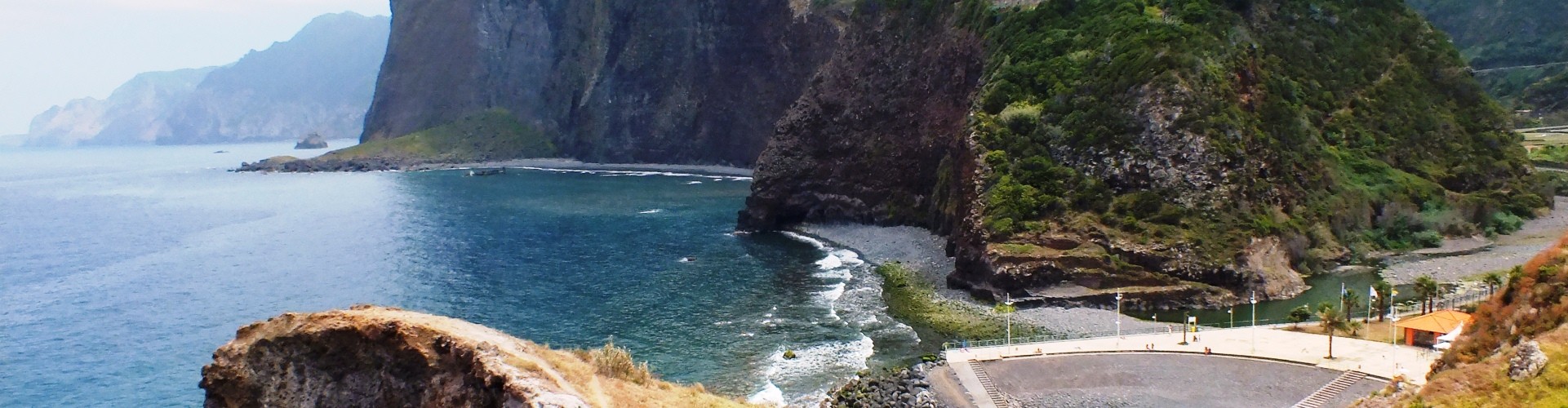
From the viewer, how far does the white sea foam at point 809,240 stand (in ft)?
335

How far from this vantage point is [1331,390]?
4669 centimetres

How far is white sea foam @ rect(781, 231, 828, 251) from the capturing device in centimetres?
10203

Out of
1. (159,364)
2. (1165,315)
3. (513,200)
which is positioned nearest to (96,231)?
(513,200)

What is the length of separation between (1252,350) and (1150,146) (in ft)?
93.8

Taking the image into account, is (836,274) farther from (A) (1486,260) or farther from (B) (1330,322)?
(A) (1486,260)

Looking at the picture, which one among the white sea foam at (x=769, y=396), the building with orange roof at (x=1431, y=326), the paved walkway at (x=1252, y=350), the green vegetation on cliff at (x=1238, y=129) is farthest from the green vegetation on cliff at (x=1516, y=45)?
the white sea foam at (x=769, y=396)

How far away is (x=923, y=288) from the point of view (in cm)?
7800

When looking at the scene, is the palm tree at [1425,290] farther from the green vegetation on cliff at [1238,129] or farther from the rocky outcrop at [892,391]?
the rocky outcrop at [892,391]

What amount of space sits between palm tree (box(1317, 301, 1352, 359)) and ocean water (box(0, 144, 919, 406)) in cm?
2147

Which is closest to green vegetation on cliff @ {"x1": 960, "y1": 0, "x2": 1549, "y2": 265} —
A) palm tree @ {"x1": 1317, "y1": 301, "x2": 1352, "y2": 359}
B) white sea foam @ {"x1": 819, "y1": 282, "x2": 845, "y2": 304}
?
white sea foam @ {"x1": 819, "y1": 282, "x2": 845, "y2": 304}

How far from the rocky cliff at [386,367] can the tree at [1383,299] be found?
44.8m

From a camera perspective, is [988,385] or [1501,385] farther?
[988,385]

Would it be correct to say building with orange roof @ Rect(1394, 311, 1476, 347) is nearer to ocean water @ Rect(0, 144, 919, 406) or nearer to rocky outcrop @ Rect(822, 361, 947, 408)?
rocky outcrop @ Rect(822, 361, 947, 408)

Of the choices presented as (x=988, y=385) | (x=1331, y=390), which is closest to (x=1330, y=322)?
(x=1331, y=390)
